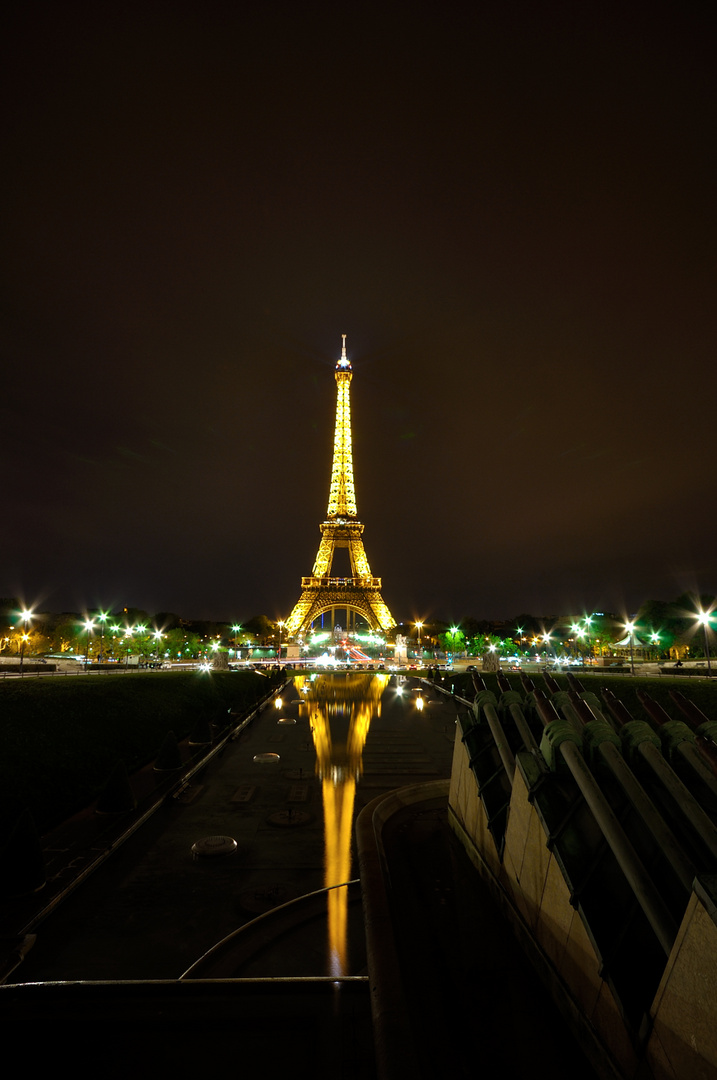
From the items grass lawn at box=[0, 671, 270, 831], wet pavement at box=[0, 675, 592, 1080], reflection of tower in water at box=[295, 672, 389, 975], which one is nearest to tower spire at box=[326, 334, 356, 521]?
reflection of tower in water at box=[295, 672, 389, 975]

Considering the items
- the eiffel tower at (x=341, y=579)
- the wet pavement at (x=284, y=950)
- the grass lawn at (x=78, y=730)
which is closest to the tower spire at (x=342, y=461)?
the eiffel tower at (x=341, y=579)

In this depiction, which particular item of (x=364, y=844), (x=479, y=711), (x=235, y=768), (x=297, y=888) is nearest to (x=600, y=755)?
(x=479, y=711)

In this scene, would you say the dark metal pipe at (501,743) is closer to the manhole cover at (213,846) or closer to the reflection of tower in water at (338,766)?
the reflection of tower in water at (338,766)

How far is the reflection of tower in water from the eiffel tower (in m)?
51.5

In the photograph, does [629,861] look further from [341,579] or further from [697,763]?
[341,579]

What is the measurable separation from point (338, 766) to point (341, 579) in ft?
272

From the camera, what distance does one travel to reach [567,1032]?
4.77 metres

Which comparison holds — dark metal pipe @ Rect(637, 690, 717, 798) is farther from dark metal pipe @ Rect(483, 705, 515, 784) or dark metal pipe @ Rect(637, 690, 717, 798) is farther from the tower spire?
the tower spire

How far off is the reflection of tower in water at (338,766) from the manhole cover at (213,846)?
6.19 feet

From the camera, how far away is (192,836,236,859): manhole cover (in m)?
10.1

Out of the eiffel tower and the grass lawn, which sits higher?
the eiffel tower

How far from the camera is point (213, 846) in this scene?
1021 centimetres

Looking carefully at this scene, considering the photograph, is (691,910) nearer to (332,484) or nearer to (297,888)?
(297,888)

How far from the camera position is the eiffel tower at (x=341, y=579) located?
95688 mm
